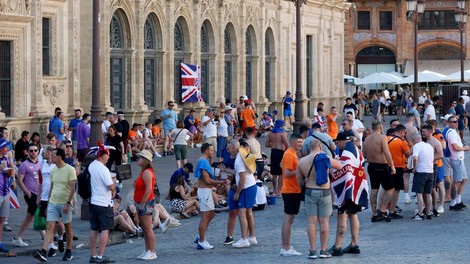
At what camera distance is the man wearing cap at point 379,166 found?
820 inches

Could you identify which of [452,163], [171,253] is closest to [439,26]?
[452,163]

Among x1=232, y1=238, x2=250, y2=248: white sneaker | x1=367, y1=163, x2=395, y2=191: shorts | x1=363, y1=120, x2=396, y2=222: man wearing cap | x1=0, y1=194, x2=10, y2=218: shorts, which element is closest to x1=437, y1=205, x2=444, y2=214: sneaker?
x1=363, y1=120, x2=396, y2=222: man wearing cap

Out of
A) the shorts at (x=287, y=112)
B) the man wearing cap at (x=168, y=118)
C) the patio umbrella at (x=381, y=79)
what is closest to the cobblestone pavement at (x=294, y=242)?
the man wearing cap at (x=168, y=118)

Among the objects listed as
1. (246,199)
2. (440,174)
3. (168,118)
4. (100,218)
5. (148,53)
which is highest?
(148,53)

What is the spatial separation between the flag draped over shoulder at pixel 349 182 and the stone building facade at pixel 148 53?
1295 centimetres

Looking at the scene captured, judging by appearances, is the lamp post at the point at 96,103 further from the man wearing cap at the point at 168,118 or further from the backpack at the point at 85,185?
the man wearing cap at the point at 168,118

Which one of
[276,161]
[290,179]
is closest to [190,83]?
[276,161]

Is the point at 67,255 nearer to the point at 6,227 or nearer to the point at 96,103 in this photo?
the point at 6,227

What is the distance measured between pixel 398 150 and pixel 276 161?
392 cm

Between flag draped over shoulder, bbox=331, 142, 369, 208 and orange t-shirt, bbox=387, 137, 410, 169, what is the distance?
414 cm

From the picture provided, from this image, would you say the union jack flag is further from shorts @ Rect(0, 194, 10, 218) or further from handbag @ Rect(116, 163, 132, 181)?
shorts @ Rect(0, 194, 10, 218)

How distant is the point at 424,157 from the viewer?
21078mm

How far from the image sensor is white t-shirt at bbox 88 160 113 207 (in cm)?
1641

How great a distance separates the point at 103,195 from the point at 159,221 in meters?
3.96
